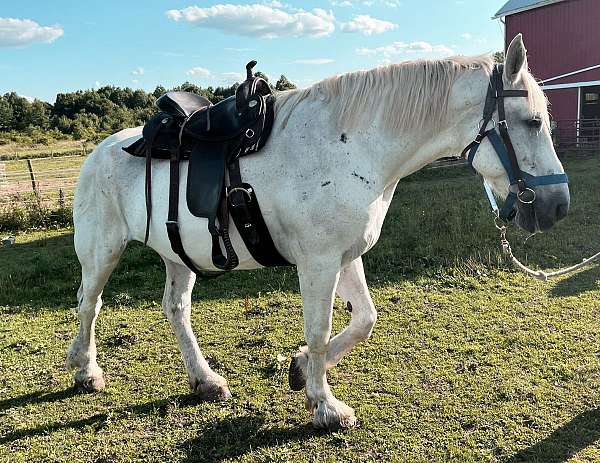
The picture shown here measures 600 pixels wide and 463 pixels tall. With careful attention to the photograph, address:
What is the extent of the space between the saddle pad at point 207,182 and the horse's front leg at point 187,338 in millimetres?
970

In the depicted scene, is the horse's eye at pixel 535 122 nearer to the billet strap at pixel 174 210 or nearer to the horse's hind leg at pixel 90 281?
the billet strap at pixel 174 210

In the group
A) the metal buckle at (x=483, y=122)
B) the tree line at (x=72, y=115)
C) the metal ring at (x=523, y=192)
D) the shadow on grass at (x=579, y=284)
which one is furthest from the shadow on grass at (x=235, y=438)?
the tree line at (x=72, y=115)

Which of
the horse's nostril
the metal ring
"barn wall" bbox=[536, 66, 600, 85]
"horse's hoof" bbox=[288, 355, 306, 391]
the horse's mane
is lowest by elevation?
"horse's hoof" bbox=[288, 355, 306, 391]

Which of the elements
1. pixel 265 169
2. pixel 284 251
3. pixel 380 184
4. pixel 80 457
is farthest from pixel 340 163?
pixel 80 457

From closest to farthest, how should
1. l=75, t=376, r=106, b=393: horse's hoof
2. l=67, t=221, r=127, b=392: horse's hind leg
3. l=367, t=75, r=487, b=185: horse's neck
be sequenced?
1. l=367, t=75, r=487, b=185: horse's neck
2. l=67, t=221, r=127, b=392: horse's hind leg
3. l=75, t=376, r=106, b=393: horse's hoof

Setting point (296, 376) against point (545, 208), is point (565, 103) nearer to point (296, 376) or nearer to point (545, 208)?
point (545, 208)

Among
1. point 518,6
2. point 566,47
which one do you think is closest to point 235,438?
point 566,47

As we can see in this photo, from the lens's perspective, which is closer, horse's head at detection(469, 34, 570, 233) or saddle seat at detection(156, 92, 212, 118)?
horse's head at detection(469, 34, 570, 233)

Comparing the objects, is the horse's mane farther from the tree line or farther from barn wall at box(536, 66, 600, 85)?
the tree line

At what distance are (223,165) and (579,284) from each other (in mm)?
4307

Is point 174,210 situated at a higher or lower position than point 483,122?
lower

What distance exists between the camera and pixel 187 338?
12.1 feet

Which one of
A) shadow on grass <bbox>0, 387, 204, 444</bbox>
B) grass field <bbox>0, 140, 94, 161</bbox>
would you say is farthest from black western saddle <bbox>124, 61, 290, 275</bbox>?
grass field <bbox>0, 140, 94, 161</bbox>

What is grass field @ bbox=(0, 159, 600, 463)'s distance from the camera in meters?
2.97
